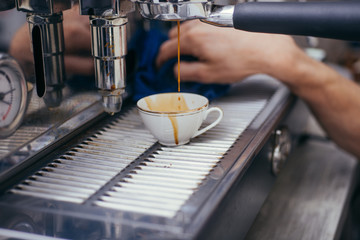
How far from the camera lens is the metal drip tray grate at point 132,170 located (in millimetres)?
419

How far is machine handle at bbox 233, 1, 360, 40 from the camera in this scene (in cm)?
40

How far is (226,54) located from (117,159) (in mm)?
296

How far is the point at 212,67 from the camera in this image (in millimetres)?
713

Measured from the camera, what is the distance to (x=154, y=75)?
2.40 ft

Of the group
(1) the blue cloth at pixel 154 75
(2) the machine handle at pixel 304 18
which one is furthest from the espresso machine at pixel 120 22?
(1) the blue cloth at pixel 154 75

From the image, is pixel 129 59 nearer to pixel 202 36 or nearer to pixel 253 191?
pixel 202 36

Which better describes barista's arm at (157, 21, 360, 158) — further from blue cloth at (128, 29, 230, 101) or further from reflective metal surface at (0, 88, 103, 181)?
reflective metal surface at (0, 88, 103, 181)

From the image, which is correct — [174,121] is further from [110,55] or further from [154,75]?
[154,75]

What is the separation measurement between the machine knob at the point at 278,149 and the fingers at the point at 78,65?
0.92 ft

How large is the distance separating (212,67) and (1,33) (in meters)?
0.36

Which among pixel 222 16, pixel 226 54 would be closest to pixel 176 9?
pixel 222 16

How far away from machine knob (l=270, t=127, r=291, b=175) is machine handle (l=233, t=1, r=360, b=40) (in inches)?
8.6

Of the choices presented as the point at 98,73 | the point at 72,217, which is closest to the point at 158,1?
the point at 98,73

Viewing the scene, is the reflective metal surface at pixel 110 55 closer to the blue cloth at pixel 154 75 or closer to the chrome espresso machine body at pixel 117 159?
the chrome espresso machine body at pixel 117 159
